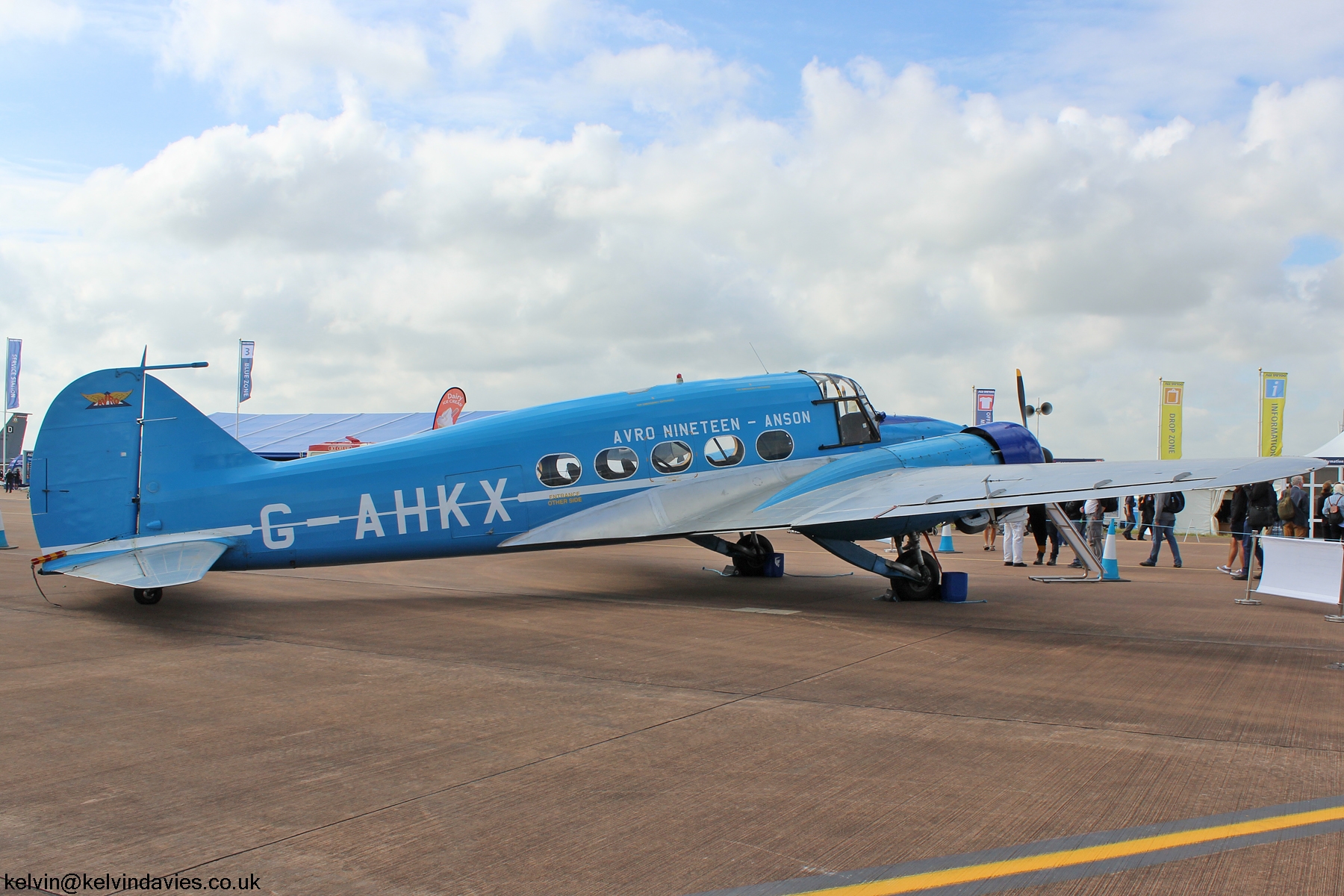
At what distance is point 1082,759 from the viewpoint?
5.69 meters

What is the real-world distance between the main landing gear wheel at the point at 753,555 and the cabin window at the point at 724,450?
10.6ft

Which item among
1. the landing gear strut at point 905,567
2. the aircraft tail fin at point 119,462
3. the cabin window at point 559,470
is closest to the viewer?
the aircraft tail fin at point 119,462

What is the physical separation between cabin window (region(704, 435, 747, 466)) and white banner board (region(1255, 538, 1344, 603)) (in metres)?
8.15

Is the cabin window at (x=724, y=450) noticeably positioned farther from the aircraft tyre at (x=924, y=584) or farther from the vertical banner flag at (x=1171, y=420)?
the vertical banner flag at (x=1171, y=420)

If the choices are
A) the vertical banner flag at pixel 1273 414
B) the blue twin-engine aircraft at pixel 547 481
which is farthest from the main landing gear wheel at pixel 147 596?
the vertical banner flag at pixel 1273 414

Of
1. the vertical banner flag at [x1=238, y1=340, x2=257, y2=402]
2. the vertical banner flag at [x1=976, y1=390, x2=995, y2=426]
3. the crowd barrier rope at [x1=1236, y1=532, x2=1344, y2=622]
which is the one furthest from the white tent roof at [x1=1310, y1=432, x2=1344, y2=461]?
the vertical banner flag at [x1=238, y1=340, x2=257, y2=402]

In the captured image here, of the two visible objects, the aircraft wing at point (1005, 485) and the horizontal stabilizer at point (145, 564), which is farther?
the aircraft wing at point (1005, 485)

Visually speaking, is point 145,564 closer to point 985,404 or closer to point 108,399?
point 108,399

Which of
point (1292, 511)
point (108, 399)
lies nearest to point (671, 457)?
point (108, 399)

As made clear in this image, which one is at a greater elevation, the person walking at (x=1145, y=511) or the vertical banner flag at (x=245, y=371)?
the vertical banner flag at (x=245, y=371)

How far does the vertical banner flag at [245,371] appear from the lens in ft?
160

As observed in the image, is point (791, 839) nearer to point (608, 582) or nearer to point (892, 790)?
point (892, 790)

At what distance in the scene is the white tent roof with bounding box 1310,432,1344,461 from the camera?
20.3m

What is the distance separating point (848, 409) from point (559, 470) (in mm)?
5180
